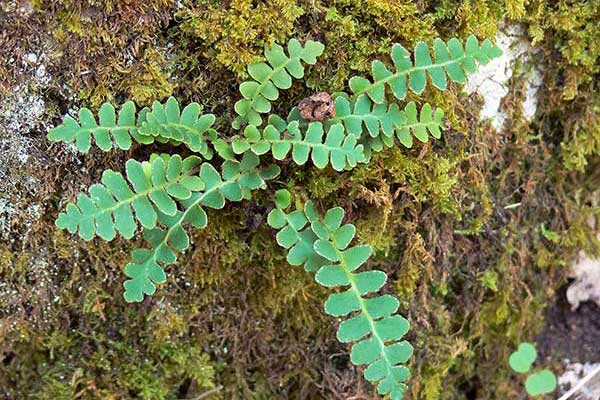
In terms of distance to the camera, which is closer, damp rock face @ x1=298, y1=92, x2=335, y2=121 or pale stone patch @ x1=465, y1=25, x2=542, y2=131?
damp rock face @ x1=298, y1=92, x2=335, y2=121

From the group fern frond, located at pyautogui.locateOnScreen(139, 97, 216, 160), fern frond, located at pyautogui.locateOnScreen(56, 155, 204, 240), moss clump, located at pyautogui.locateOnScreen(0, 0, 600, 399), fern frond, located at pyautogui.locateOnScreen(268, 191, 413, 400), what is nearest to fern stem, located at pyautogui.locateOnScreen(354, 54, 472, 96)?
moss clump, located at pyautogui.locateOnScreen(0, 0, 600, 399)

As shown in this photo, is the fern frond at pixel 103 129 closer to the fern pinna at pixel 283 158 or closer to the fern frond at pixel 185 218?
the fern pinna at pixel 283 158

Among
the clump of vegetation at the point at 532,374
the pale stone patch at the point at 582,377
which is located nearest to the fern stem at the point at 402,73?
the clump of vegetation at the point at 532,374

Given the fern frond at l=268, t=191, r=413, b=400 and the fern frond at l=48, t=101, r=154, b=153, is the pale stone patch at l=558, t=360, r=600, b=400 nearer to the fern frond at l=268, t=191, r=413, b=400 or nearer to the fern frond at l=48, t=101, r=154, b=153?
the fern frond at l=268, t=191, r=413, b=400

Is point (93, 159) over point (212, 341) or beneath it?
over

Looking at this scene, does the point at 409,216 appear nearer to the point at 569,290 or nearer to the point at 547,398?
the point at 569,290

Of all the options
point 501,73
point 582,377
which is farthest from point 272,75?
point 582,377

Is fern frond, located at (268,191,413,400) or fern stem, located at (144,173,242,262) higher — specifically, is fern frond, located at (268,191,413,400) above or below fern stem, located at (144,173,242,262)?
below

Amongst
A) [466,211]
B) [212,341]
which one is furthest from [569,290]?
[212,341]
